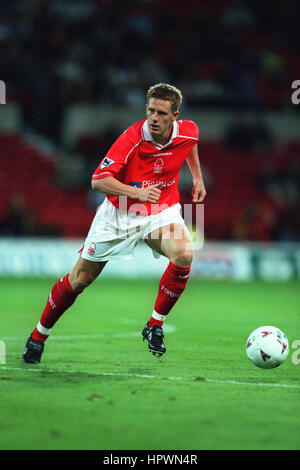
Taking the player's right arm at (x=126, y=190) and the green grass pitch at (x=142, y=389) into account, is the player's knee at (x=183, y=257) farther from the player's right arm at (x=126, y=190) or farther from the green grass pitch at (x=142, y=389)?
the green grass pitch at (x=142, y=389)

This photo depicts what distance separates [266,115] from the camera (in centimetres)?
2500

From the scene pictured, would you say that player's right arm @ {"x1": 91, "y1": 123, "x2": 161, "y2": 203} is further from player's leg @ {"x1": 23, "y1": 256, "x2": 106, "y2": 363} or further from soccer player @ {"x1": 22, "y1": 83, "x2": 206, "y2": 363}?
player's leg @ {"x1": 23, "y1": 256, "x2": 106, "y2": 363}

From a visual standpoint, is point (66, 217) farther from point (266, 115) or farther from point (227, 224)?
point (266, 115)

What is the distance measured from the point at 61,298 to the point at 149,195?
1206 mm

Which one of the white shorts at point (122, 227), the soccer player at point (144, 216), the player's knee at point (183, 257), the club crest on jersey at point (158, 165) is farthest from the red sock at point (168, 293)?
the club crest on jersey at point (158, 165)

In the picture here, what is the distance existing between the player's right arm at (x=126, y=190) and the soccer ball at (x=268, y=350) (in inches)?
55.2

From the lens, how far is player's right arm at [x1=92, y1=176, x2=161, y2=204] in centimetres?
638

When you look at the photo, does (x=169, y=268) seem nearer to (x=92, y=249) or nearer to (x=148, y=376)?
(x=92, y=249)

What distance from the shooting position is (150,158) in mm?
6965

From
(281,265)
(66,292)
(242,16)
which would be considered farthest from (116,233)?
(242,16)

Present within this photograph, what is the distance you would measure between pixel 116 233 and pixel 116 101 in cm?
1775

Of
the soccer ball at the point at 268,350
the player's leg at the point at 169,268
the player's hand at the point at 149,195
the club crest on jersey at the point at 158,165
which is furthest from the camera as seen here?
the club crest on jersey at the point at 158,165

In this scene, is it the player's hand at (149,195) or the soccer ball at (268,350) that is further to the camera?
the player's hand at (149,195)

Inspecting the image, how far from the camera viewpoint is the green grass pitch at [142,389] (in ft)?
13.8
